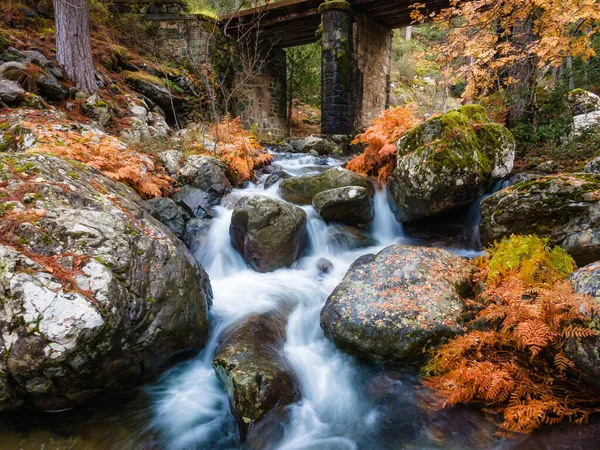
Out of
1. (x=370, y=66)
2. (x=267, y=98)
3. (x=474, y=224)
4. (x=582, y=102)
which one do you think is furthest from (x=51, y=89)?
(x=370, y=66)

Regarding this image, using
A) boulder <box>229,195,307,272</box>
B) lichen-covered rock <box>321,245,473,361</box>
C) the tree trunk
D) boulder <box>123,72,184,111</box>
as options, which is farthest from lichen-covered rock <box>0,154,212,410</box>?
boulder <box>123,72,184,111</box>

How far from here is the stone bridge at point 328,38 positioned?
12758mm

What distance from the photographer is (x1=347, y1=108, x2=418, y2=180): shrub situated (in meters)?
7.55

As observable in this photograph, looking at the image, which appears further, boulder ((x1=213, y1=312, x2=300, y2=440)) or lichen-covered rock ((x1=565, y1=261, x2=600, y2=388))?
boulder ((x1=213, y1=312, x2=300, y2=440))

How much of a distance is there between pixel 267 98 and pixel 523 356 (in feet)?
51.8

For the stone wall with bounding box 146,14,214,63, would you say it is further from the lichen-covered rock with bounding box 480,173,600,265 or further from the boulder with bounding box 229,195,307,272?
the lichen-covered rock with bounding box 480,173,600,265

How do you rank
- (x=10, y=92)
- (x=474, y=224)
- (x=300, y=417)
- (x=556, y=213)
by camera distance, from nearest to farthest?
(x=300, y=417) → (x=556, y=213) → (x=474, y=224) → (x=10, y=92)

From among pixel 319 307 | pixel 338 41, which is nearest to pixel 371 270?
pixel 319 307

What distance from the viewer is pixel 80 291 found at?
2.84 m

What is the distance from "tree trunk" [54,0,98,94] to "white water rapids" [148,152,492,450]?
6138 mm

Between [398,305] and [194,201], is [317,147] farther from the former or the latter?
[398,305]

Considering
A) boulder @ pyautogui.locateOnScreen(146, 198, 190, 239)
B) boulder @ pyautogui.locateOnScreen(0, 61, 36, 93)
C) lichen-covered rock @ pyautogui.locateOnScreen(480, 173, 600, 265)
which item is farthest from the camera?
boulder @ pyautogui.locateOnScreen(0, 61, 36, 93)

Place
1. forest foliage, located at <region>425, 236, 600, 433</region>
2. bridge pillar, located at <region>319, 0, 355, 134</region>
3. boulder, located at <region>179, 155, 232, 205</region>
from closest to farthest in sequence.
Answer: forest foliage, located at <region>425, 236, 600, 433</region> < boulder, located at <region>179, 155, 232, 205</region> < bridge pillar, located at <region>319, 0, 355, 134</region>

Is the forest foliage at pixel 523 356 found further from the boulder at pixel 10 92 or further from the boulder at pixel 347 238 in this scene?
the boulder at pixel 10 92
